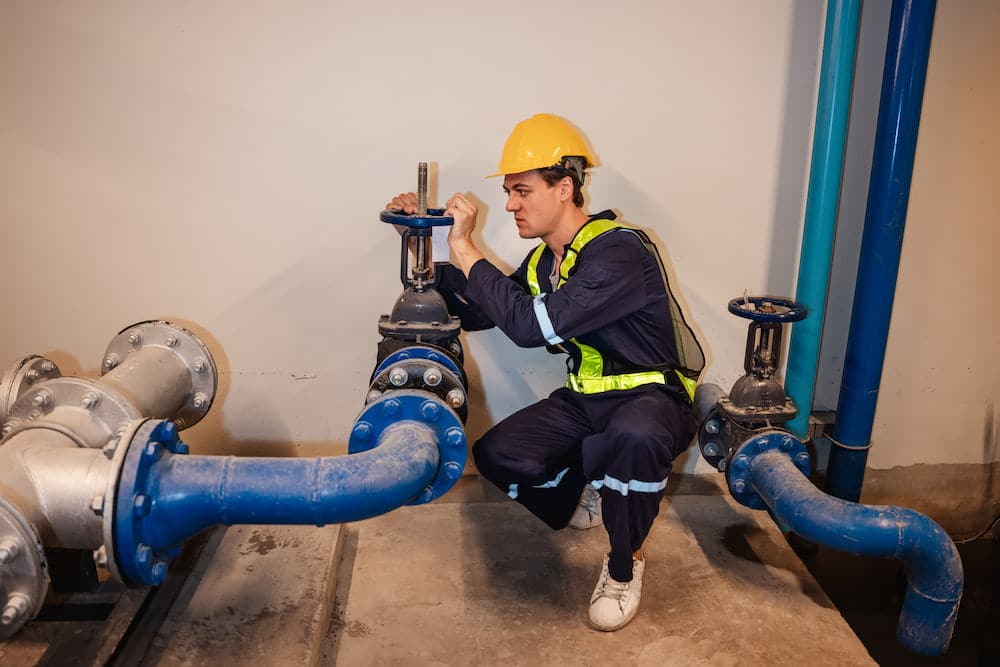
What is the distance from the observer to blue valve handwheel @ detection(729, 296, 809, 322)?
2.05 metres

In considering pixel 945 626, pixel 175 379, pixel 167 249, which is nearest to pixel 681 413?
pixel 945 626

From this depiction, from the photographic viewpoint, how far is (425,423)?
184 centimetres

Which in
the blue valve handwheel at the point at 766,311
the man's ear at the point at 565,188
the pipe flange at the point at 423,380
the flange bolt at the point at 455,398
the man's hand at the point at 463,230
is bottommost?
the flange bolt at the point at 455,398

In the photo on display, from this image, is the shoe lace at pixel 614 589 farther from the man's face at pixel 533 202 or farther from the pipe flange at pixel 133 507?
the pipe flange at pixel 133 507

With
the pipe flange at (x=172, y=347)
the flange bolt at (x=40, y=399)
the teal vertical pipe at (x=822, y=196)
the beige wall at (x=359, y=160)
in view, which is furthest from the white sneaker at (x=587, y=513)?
the flange bolt at (x=40, y=399)

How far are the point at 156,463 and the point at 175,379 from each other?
62cm

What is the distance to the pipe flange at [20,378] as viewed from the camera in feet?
6.12

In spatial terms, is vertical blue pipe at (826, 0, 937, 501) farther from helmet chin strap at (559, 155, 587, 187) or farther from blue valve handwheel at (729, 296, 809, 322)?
helmet chin strap at (559, 155, 587, 187)

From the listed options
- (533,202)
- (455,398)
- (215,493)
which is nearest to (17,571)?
(215,493)

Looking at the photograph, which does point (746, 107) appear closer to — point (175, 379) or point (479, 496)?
point (479, 496)

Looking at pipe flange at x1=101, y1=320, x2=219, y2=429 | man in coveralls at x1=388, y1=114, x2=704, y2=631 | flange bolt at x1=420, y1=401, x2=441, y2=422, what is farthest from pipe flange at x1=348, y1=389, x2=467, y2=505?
pipe flange at x1=101, y1=320, x2=219, y2=429

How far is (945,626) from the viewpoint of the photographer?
1.81 meters

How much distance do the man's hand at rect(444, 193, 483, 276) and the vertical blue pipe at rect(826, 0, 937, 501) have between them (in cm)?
117

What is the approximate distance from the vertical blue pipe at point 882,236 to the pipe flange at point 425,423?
1.33 m
